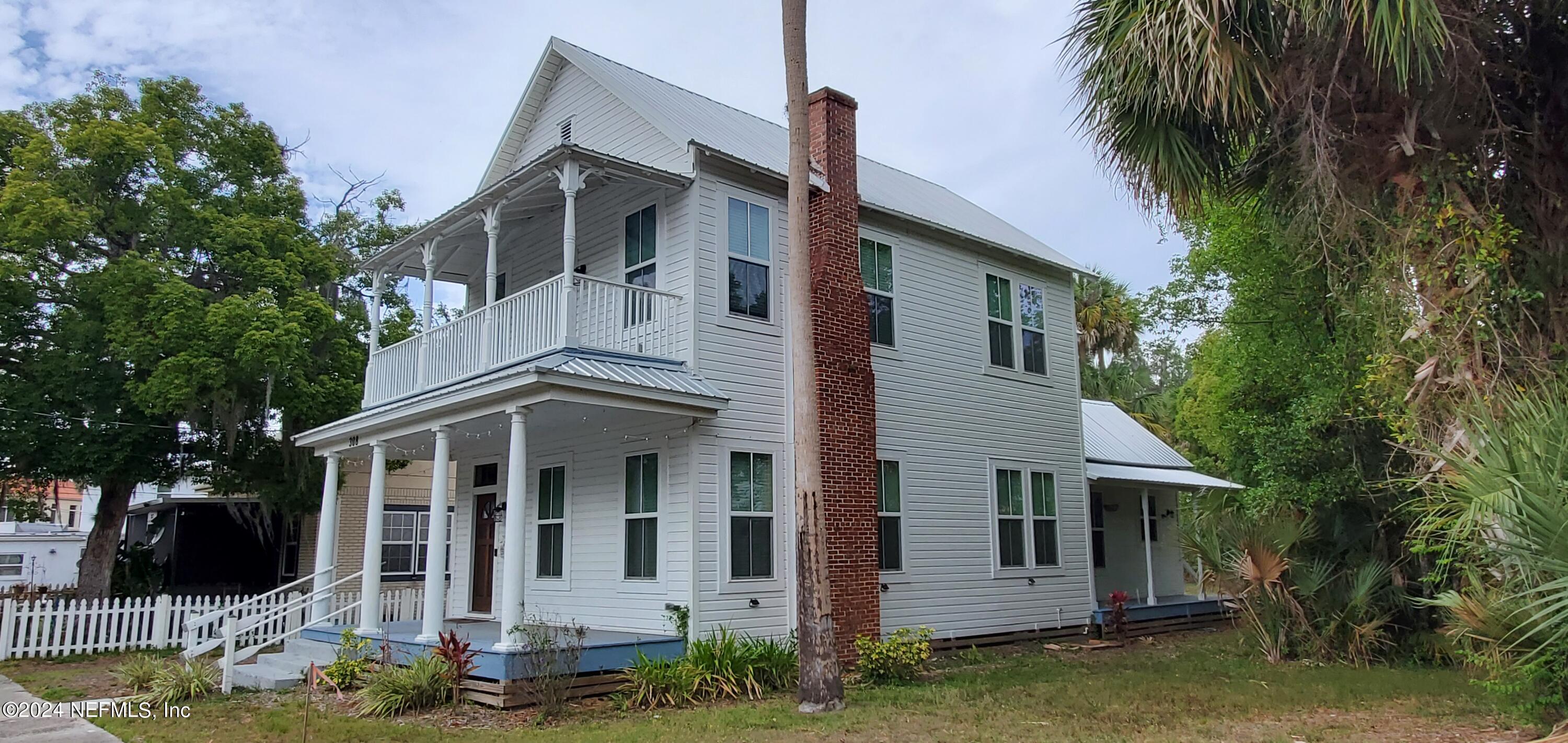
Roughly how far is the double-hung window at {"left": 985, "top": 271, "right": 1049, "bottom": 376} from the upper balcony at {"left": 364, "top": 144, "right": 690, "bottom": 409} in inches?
245

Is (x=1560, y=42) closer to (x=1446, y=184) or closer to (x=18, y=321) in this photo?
(x=1446, y=184)

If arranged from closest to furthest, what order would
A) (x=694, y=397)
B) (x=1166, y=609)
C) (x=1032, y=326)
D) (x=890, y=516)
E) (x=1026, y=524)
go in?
(x=694, y=397) < (x=890, y=516) < (x=1026, y=524) < (x=1032, y=326) < (x=1166, y=609)

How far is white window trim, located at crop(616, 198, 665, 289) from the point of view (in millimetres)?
13133

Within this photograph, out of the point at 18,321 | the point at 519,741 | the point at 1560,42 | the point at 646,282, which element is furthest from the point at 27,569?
the point at 1560,42

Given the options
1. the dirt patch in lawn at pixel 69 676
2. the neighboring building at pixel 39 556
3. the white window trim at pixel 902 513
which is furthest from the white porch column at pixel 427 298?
the neighboring building at pixel 39 556

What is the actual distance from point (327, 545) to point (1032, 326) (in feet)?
38.5

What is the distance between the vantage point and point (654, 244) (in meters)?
13.3

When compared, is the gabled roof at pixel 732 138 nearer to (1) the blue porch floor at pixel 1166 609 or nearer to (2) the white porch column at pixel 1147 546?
(2) the white porch column at pixel 1147 546

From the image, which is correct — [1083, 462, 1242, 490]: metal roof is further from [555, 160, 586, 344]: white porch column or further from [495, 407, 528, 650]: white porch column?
[495, 407, 528, 650]: white porch column

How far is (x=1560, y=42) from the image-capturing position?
8.90 meters

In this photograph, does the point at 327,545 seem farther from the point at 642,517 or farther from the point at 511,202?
the point at 511,202

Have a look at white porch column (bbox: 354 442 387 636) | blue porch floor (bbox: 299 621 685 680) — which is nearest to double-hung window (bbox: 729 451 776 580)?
blue porch floor (bbox: 299 621 685 680)

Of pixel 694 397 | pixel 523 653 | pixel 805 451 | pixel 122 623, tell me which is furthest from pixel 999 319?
pixel 122 623

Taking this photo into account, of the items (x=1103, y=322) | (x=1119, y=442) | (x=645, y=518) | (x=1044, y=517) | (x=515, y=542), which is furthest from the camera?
(x=1103, y=322)
